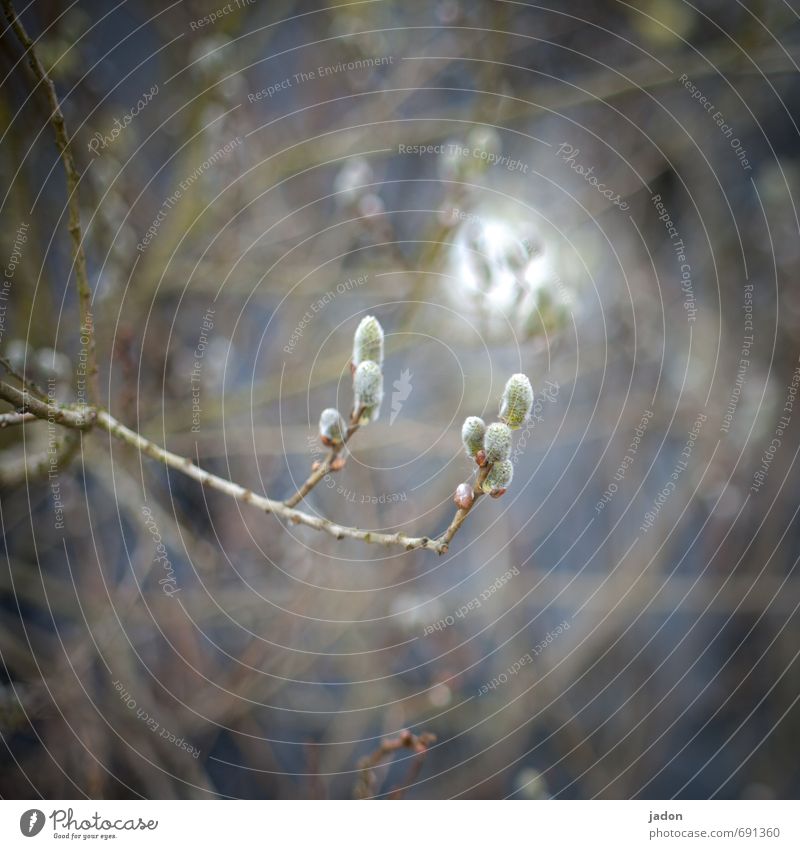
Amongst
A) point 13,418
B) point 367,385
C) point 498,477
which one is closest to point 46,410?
point 13,418

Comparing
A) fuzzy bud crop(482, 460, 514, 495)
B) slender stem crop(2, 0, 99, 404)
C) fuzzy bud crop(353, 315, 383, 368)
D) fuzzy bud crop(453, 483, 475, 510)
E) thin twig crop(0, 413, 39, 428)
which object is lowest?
fuzzy bud crop(453, 483, 475, 510)

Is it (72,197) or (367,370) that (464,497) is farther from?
(72,197)

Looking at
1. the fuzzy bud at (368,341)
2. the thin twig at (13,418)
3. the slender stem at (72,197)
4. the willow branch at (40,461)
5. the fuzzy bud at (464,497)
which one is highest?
the slender stem at (72,197)

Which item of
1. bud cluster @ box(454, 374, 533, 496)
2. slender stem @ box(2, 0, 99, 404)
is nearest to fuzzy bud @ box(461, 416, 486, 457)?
bud cluster @ box(454, 374, 533, 496)

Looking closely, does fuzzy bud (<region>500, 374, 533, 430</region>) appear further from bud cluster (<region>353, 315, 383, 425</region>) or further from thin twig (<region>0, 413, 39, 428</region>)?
thin twig (<region>0, 413, 39, 428</region>)

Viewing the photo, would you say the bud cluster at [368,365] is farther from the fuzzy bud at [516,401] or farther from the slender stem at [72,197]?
the slender stem at [72,197]

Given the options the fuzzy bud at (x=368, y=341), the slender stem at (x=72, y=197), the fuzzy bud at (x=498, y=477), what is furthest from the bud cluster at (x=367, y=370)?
the slender stem at (x=72, y=197)
